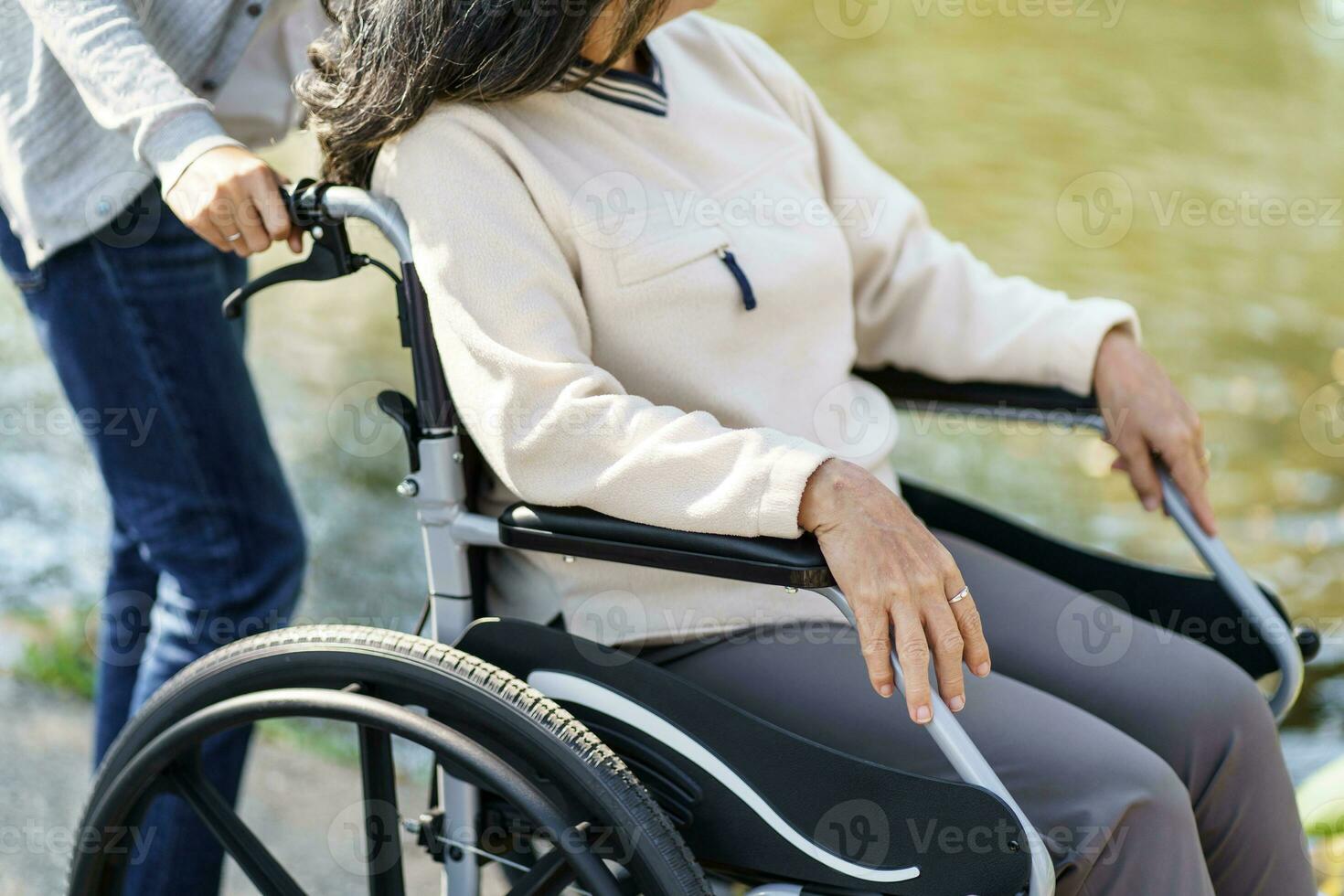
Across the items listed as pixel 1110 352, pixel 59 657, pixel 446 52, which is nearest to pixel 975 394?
pixel 1110 352

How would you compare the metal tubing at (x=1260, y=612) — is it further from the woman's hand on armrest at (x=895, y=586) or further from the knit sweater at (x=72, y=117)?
the knit sweater at (x=72, y=117)

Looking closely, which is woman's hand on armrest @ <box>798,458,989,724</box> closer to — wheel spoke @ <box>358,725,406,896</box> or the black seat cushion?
the black seat cushion

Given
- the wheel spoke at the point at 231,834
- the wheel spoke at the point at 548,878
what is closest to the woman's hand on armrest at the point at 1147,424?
the wheel spoke at the point at 548,878

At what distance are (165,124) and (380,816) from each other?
29.4 inches

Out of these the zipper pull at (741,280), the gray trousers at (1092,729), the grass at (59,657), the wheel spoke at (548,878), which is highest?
the zipper pull at (741,280)

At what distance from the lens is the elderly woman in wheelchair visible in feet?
3.82

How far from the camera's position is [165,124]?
138 cm

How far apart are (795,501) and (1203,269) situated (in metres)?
3.92

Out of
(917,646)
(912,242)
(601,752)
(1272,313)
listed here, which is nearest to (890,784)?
(917,646)

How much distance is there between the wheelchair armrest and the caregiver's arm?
397mm

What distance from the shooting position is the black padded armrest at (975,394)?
1.68 meters

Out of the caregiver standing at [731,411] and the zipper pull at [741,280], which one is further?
the zipper pull at [741,280]

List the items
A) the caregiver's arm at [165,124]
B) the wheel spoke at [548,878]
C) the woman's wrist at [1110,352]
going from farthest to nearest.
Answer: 1. the woman's wrist at [1110,352]
2. the caregiver's arm at [165,124]
3. the wheel spoke at [548,878]

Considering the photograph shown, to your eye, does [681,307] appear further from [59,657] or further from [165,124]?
[59,657]
